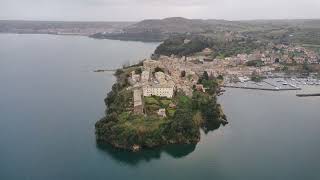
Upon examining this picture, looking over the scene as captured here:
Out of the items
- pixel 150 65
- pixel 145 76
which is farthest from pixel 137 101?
pixel 150 65

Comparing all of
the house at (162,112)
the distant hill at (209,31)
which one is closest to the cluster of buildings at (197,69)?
the house at (162,112)

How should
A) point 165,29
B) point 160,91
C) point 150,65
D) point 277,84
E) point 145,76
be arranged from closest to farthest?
point 160,91, point 145,76, point 277,84, point 150,65, point 165,29

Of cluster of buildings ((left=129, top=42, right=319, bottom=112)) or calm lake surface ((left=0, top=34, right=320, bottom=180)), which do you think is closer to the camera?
calm lake surface ((left=0, top=34, right=320, bottom=180))

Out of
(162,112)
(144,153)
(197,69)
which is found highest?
(162,112)

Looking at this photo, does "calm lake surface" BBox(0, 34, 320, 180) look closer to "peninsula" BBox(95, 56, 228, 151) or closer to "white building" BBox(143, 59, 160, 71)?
"peninsula" BBox(95, 56, 228, 151)

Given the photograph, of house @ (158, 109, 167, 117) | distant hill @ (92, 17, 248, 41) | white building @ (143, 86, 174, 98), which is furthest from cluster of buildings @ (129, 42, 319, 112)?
distant hill @ (92, 17, 248, 41)

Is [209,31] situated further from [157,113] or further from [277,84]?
[157,113]
